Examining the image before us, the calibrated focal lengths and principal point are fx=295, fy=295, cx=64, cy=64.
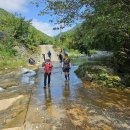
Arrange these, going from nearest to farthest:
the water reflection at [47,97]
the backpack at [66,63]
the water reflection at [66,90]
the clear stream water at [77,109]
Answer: the clear stream water at [77,109]
the water reflection at [47,97]
the water reflection at [66,90]
the backpack at [66,63]

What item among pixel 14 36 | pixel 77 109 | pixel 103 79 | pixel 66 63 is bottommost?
pixel 77 109

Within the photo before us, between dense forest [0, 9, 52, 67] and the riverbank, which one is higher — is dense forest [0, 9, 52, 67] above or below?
above

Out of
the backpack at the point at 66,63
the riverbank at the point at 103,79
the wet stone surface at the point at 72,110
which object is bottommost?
the wet stone surface at the point at 72,110

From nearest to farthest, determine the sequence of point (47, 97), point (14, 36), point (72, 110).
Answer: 1. point (72, 110)
2. point (47, 97)
3. point (14, 36)

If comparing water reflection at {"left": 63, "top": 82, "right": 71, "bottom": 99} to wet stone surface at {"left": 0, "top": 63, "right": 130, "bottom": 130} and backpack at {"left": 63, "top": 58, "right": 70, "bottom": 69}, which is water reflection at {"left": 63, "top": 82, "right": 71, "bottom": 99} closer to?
wet stone surface at {"left": 0, "top": 63, "right": 130, "bottom": 130}

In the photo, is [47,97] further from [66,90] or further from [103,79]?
[103,79]

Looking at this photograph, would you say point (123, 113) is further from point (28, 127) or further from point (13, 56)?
point (13, 56)

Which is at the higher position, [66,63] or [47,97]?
[66,63]

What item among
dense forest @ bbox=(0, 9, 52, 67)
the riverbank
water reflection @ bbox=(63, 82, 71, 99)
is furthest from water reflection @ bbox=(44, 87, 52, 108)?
dense forest @ bbox=(0, 9, 52, 67)

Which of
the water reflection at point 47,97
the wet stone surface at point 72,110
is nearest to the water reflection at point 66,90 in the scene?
the wet stone surface at point 72,110

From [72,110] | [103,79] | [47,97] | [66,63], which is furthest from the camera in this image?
[66,63]

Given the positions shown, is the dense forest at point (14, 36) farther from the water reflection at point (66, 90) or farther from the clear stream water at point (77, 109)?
the clear stream water at point (77, 109)

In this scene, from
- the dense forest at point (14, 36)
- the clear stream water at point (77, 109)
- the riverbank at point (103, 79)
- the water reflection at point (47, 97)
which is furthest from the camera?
the dense forest at point (14, 36)

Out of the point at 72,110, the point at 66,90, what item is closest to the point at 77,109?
the point at 72,110
